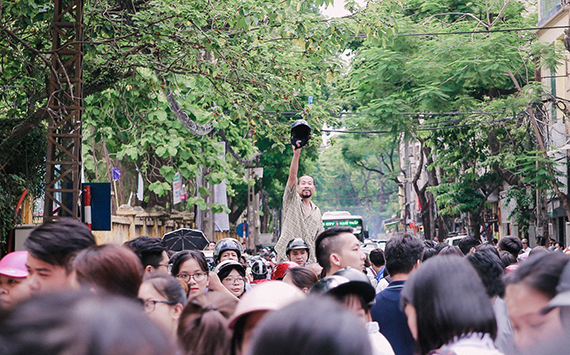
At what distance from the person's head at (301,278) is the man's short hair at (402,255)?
2.13 feet

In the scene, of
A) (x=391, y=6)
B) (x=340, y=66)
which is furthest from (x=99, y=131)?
(x=391, y=6)

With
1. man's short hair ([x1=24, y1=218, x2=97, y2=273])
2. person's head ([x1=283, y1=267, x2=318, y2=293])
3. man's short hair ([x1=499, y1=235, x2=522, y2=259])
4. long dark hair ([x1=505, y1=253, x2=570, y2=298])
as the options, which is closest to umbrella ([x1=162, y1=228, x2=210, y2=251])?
man's short hair ([x1=499, y1=235, x2=522, y2=259])

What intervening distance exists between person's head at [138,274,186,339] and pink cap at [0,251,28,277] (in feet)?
3.58

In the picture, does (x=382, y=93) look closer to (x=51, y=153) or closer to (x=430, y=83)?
(x=430, y=83)

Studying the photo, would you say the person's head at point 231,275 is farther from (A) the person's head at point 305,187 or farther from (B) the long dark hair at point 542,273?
(B) the long dark hair at point 542,273

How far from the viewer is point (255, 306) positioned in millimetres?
2477

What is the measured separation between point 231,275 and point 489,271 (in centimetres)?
244

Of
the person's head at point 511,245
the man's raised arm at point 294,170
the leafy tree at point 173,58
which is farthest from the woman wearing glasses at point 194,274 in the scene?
the leafy tree at point 173,58

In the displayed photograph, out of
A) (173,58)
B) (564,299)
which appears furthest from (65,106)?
(564,299)

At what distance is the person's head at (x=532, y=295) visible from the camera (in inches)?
108

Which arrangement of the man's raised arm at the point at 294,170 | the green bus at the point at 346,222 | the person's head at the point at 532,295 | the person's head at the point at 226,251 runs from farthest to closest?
the green bus at the point at 346,222
the person's head at the point at 226,251
the man's raised arm at the point at 294,170
the person's head at the point at 532,295

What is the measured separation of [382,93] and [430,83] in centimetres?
152

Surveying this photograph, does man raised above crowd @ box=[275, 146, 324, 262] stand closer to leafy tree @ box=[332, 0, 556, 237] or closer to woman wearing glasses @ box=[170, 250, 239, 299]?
woman wearing glasses @ box=[170, 250, 239, 299]

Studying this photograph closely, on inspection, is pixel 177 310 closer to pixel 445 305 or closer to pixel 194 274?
pixel 445 305
